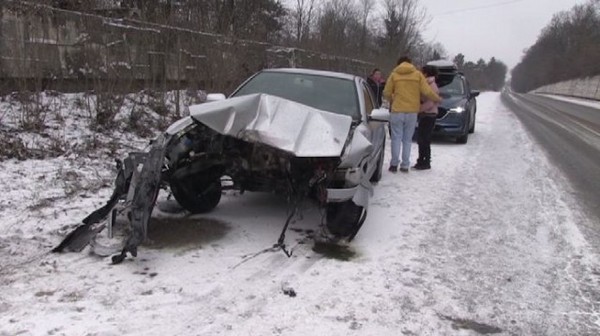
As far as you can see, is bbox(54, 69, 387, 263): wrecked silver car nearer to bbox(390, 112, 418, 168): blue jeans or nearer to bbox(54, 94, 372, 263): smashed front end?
bbox(54, 94, 372, 263): smashed front end

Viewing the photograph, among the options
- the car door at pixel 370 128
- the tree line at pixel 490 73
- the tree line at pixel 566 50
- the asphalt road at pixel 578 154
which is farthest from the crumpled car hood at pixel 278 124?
the tree line at pixel 490 73

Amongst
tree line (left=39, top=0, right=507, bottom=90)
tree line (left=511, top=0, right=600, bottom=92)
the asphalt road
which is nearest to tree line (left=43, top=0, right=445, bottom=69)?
tree line (left=39, top=0, right=507, bottom=90)

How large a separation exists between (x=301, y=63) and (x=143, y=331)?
16.3 m

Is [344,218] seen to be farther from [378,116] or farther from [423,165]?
[423,165]

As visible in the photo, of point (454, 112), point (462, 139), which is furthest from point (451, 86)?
point (462, 139)

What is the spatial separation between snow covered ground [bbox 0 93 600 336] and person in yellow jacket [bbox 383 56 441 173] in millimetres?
2132

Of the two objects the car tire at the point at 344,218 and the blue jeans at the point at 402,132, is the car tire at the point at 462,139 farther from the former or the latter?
the car tire at the point at 344,218

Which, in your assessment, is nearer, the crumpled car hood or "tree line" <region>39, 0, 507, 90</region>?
the crumpled car hood

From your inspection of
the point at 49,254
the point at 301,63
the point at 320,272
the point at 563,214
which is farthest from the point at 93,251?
the point at 301,63

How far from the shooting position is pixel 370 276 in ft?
15.0

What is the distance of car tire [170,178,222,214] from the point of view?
5.82 meters

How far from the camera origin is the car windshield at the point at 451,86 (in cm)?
1390

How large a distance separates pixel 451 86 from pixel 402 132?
5.65m

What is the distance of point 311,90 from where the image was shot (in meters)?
6.73
